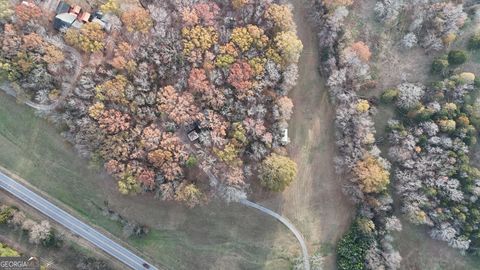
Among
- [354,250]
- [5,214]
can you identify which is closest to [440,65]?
[354,250]

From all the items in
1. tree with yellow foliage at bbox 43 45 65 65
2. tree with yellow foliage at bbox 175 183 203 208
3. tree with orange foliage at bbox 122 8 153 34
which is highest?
tree with orange foliage at bbox 122 8 153 34

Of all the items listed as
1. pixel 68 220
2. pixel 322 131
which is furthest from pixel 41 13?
pixel 322 131

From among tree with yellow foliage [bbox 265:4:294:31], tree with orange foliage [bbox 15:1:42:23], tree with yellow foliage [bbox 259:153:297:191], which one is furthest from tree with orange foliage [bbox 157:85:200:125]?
tree with orange foliage [bbox 15:1:42:23]

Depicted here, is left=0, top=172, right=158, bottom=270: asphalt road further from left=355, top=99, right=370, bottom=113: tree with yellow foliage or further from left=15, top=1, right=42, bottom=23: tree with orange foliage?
left=355, top=99, right=370, bottom=113: tree with yellow foliage

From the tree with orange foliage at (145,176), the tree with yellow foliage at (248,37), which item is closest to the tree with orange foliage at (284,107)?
the tree with yellow foliage at (248,37)

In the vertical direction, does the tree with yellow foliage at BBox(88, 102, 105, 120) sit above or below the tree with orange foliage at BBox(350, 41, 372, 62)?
below

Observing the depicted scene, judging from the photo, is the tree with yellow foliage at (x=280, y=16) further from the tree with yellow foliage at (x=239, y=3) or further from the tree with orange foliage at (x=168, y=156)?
the tree with orange foliage at (x=168, y=156)
